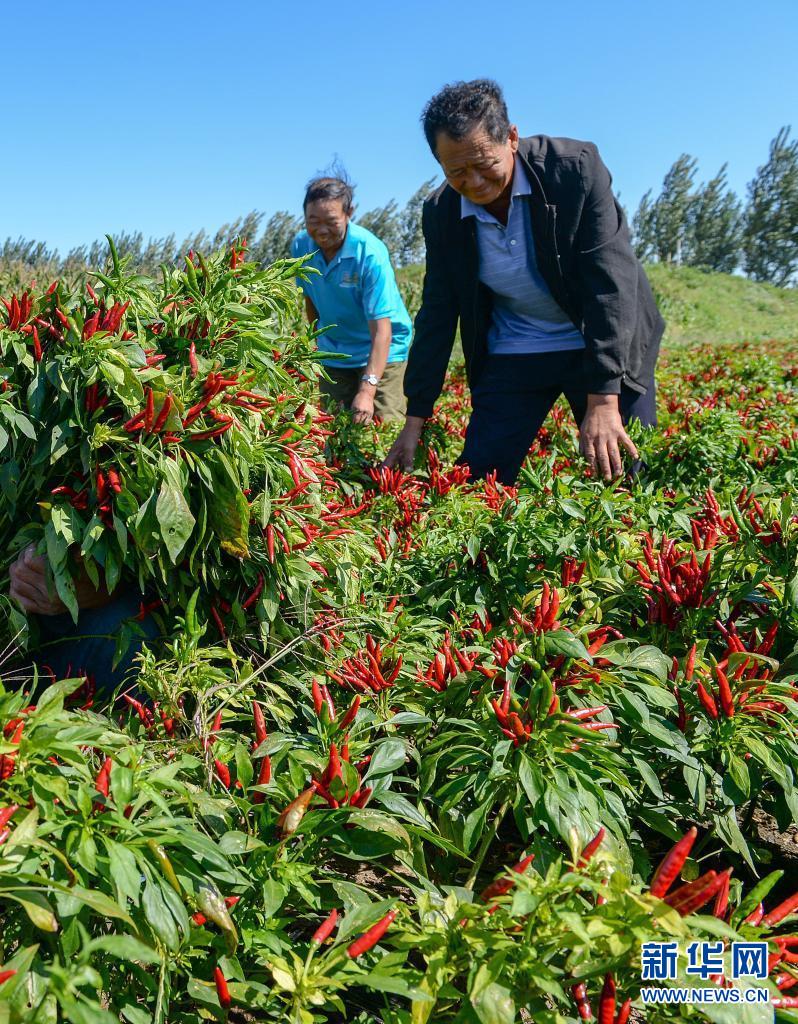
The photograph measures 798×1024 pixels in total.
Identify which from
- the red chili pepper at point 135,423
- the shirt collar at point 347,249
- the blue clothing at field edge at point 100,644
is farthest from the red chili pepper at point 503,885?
Answer: the shirt collar at point 347,249

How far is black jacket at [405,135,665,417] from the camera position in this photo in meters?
3.24

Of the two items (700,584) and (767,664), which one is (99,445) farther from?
(767,664)

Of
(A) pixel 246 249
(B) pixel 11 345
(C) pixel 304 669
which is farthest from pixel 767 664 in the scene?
(B) pixel 11 345

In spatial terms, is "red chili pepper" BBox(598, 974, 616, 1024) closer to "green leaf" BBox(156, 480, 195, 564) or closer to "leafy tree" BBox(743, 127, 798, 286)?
"green leaf" BBox(156, 480, 195, 564)

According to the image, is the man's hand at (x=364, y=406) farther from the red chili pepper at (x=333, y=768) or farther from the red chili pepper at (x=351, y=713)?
the red chili pepper at (x=333, y=768)

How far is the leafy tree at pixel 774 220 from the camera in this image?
165ft

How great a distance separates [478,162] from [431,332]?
0.88 m

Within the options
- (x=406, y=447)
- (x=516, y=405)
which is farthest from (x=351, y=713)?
(x=516, y=405)

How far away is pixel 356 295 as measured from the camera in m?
4.74

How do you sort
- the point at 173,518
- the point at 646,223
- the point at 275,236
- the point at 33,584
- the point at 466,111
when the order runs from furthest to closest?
the point at 646,223 < the point at 275,236 < the point at 466,111 < the point at 33,584 < the point at 173,518

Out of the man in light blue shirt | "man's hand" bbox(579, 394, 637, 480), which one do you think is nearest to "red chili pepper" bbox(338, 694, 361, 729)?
"man's hand" bbox(579, 394, 637, 480)

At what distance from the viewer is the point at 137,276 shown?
2.15m

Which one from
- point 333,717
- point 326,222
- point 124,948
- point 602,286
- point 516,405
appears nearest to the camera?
point 124,948

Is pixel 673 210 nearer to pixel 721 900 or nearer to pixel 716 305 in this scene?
pixel 716 305
